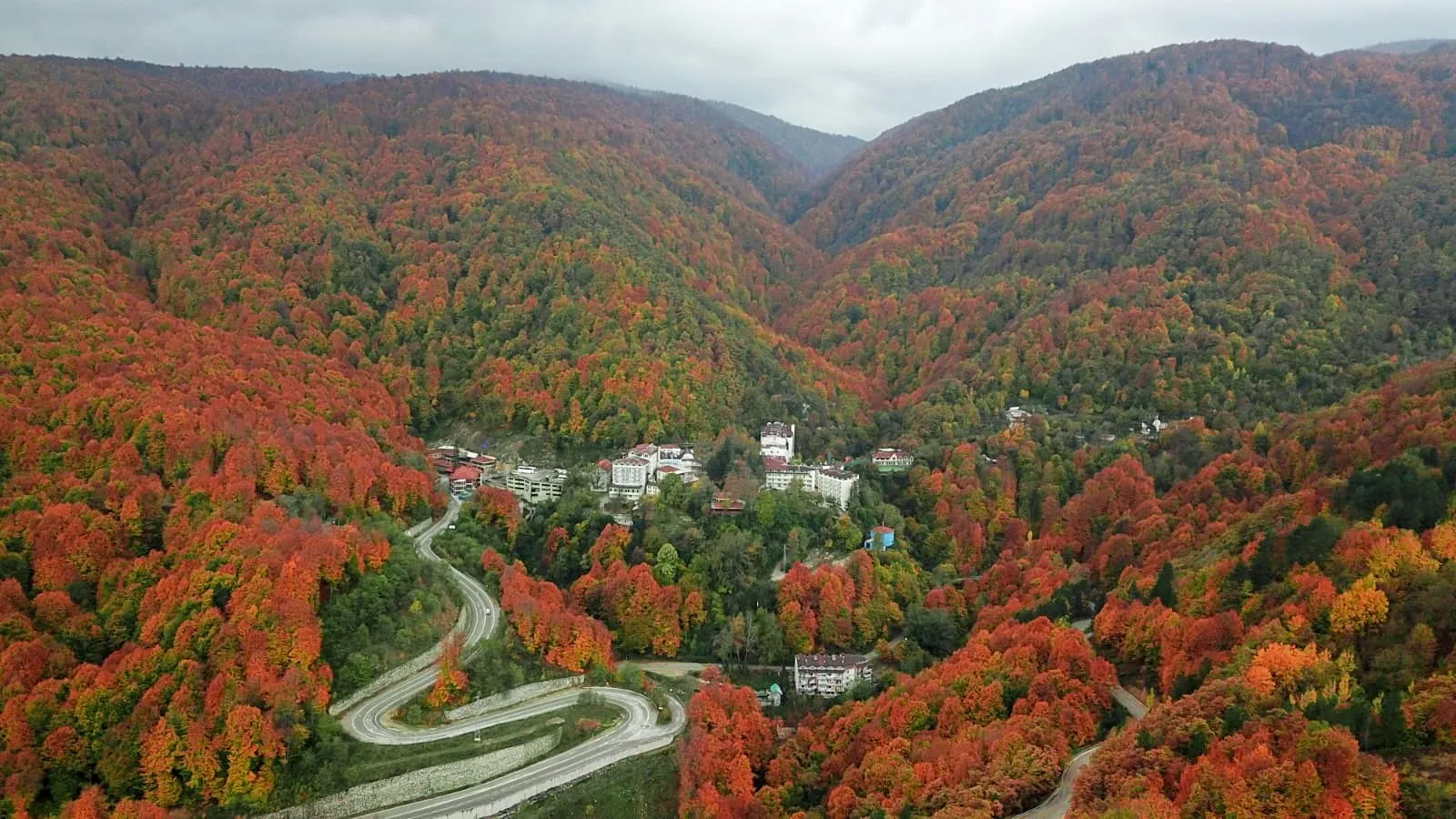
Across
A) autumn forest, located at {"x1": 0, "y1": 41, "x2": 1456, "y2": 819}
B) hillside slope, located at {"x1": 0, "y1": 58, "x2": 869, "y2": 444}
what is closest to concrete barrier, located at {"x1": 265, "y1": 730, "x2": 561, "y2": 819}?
autumn forest, located at {"x1": 0, "y1": 41, "x2": 1456, "y2": 819}

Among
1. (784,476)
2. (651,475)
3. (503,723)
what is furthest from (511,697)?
(784,476)

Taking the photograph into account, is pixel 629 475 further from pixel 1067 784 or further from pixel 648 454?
pixel 1067 784

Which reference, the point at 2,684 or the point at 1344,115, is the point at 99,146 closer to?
the point at 2,684

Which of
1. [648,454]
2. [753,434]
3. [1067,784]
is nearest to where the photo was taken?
[1067,784]

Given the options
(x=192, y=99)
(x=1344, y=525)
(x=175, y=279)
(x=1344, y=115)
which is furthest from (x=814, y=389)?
(x=192, y=99)

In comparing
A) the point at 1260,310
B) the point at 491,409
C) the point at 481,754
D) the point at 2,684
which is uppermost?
the point at 1260,310

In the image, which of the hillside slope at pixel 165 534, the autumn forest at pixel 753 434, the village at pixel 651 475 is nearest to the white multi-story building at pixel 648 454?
the village at pixel 651 475

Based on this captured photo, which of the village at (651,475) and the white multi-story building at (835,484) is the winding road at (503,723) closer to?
the village at (651,475)

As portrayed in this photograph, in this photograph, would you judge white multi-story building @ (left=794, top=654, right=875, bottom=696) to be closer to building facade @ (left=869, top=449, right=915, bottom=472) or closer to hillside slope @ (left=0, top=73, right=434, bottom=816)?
hillside slope @ (left=0, top=73, right=434, bottom=816)
